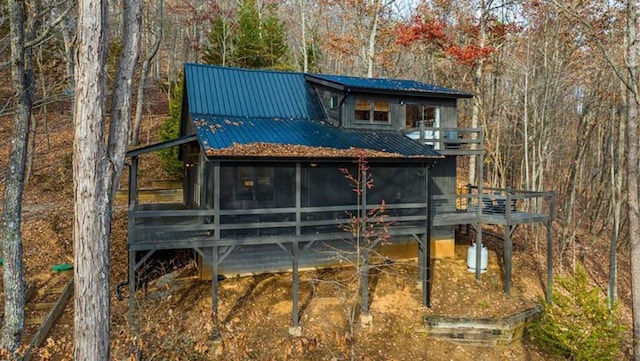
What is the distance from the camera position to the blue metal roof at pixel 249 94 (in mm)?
12922

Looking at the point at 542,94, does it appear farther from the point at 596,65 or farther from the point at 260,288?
the point at 260,288

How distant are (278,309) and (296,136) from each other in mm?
4997

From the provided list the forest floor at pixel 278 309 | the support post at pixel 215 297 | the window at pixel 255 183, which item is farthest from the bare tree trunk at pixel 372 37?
the support post at pixel 215 297

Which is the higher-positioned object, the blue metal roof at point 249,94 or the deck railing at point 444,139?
the blue metal roof at point 249,94

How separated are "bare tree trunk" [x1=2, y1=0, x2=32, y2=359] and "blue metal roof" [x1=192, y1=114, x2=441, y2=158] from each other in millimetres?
3695

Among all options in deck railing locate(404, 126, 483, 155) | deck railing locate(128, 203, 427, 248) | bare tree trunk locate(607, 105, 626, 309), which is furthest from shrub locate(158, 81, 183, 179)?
bare tree trunk locate(607, 105, 626, 309)

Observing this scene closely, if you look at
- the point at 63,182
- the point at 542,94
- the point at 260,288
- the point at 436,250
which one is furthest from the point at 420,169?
the point at 63,182

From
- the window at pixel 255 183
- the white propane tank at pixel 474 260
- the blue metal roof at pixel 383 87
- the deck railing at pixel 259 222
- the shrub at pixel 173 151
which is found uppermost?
the blue metal roof at pixel 383 87

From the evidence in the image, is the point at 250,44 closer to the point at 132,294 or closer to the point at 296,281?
the point at 296,281

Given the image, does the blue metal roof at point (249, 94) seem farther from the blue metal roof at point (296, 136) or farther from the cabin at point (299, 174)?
the blue metal roof at point (296, 136)

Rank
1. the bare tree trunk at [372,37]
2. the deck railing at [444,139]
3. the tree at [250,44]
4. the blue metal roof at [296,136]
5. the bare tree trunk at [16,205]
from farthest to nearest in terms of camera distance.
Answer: the tree at [250,44], the bare tree trunk at [372,37], the deck railing at [444,139], the blue metal roof at [296,136], the bare tree trunk at [16,205]

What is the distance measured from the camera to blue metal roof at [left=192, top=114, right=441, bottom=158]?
34.4 ft

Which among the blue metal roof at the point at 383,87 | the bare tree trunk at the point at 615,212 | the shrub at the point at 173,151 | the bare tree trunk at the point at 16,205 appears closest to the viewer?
the bare tree trunk at the point at 16,205

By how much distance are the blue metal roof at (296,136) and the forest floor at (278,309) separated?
383cm
